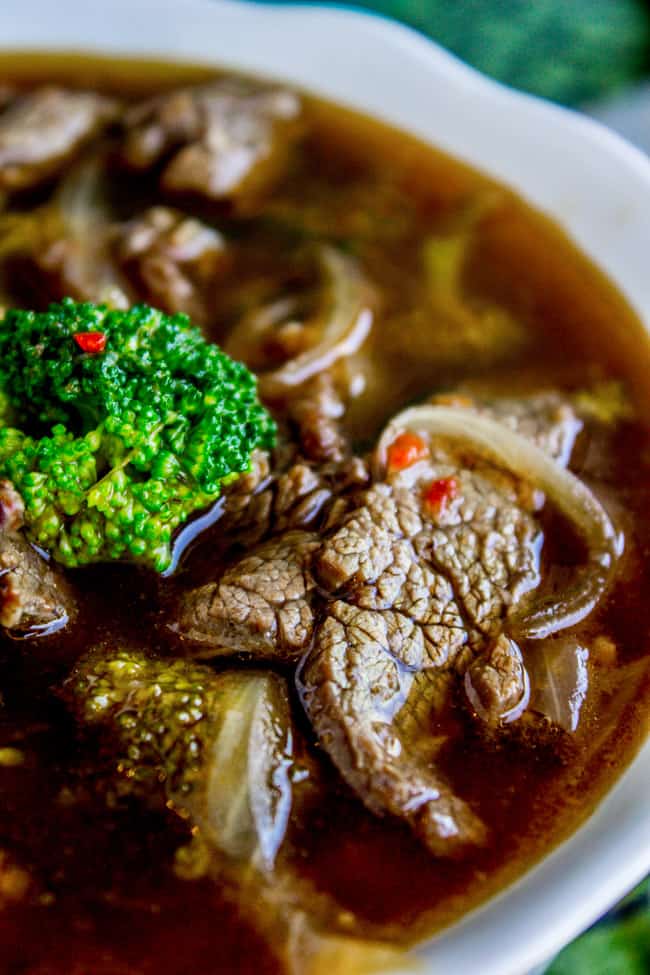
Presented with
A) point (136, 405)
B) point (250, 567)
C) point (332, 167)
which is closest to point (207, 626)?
point (250, 567)

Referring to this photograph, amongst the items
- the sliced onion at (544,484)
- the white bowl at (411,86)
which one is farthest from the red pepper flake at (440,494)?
the white bowl at (411,86)

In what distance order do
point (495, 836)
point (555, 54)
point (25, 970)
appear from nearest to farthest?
point (25, 970) < point (495, 836) < point (555, 54)

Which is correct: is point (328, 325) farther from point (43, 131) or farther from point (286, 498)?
point (43, 131)

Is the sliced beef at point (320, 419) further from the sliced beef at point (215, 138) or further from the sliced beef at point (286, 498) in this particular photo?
the sliced beef at point (215, 138)

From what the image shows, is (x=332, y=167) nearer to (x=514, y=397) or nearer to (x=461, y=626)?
(x=514, y=397)

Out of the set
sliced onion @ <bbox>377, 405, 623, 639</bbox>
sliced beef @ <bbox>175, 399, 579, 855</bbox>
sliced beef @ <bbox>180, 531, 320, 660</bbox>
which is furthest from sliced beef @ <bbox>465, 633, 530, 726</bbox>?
sliced beef @ <bbox>180, 531, 320, 660</bbox>

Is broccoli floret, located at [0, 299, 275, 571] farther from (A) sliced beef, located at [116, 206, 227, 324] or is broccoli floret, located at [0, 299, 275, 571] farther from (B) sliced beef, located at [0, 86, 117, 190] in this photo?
(B) sliced beef, located at [0, 86, 117, 190]
